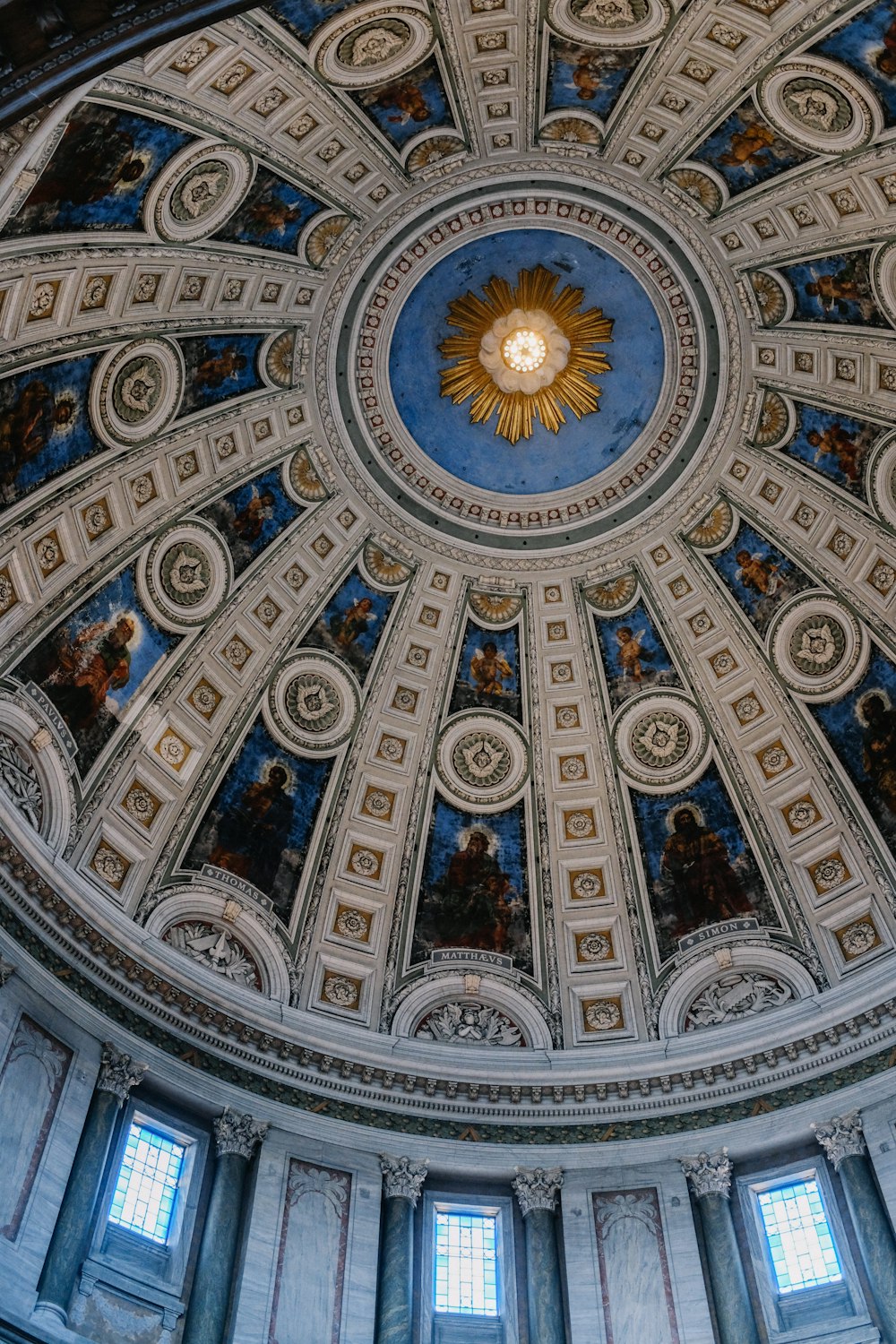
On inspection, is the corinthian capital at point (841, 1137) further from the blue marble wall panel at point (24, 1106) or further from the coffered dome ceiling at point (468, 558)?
the blue marble wall panel at point (24, 1106)

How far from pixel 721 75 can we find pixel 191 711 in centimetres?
1530

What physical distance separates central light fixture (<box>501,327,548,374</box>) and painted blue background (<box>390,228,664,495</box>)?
109 centimetres

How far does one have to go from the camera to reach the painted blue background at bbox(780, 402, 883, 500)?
29125 millimetres

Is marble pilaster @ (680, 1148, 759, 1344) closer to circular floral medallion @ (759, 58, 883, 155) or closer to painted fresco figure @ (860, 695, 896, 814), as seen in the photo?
painted fresco figure @ (860, 695, 896, 814)

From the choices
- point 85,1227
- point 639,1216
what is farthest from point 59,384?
point 639,1216

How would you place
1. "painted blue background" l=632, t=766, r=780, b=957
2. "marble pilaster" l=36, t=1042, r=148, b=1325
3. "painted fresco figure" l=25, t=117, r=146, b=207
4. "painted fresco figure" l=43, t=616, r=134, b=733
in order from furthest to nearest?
"painted blue background" l=632, t=766, r=780, b=957 → "painted fresco figure" l=43, t=616, r=134, b=733 → "painted fresco figure" l=25, t=117, r=146, b=207 → "marble pilaster" l=36, t=1042, r=148, b=1325

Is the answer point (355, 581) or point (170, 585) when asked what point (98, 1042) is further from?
point (355, 581)

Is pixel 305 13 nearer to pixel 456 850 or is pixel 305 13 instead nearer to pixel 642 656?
pixel 642 656

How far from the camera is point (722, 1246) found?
22.7m

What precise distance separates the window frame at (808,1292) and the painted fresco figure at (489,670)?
1196 centimetres

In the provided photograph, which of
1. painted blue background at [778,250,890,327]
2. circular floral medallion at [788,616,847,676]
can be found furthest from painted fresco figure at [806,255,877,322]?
circular floral medallion at [788,616,847,676]

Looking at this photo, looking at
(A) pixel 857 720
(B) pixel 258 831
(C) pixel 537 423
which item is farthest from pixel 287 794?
(A) pixel 857 720

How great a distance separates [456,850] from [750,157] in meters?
14.5

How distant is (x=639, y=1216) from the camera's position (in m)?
23.6
